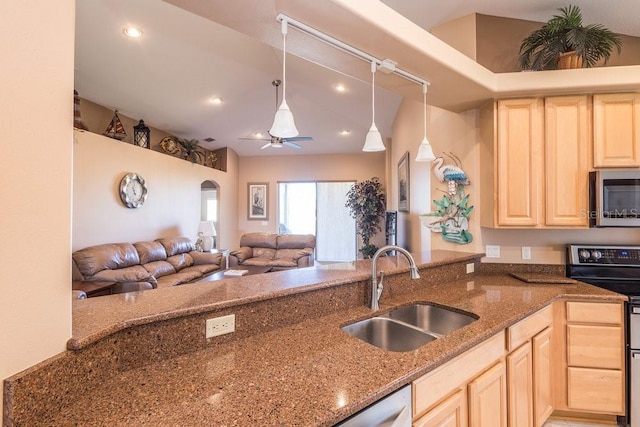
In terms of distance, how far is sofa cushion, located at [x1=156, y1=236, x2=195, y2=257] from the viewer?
4.90 metres

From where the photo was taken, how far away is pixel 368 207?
266 inches

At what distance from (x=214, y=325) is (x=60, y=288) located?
1.81ft

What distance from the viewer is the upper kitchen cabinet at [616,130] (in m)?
2.16

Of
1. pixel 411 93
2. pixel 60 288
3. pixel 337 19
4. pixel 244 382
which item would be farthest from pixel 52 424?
pixel 411 93

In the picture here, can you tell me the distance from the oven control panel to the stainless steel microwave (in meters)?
0.36

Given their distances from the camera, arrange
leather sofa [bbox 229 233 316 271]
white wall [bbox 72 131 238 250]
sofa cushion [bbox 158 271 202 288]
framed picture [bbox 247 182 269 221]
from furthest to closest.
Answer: framed picture [bbox 247 182 269 221], leather sofa [bbox 229 233 316 271], sofa cushion [bbox 158 271 202 288], white wall [bbox 72 131 238 250]

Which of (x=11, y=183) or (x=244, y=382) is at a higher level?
(x=11, y=183)

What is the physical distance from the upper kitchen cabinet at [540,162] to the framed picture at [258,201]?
6.18m

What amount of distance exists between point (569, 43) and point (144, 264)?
204 inches

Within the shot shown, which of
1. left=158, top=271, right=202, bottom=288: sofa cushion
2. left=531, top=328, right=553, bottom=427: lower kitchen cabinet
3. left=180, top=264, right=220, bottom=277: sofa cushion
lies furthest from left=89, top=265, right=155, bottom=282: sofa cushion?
left=531, top=328, right=553, bottom=427: lower kitchen cabinet

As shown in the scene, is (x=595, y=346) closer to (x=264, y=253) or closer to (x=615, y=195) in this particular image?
(x=615, y=195)

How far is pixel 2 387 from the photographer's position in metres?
0.67

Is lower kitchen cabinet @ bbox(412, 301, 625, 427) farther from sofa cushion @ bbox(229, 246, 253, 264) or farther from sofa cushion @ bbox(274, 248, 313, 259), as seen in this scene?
sofa cushion @ bbox(229, 246, 253, 264)

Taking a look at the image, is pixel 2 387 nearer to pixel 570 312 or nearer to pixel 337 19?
pixel 337 19
